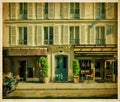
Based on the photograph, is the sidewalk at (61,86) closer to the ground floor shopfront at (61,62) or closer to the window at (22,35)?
the ground floor shopfront at (61,62)

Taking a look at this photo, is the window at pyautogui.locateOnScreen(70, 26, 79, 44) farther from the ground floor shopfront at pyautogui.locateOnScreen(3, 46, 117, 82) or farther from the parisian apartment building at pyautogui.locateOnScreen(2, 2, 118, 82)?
the ground floor shopfront at pyautogui.locateOnScreen(3, 46, 117, 82)

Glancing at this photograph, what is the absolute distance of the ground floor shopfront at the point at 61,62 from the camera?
14.4 m

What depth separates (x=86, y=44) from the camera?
14.4 metres

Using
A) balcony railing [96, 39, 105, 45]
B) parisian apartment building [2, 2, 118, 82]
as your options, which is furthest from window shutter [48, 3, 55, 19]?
balcony railing [96, 39, 105, 45]

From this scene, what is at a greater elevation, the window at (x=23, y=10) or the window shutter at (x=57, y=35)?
the window at (x=23, y=10)

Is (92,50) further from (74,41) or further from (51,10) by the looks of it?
(51,10)

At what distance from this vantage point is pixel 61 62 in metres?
14.5

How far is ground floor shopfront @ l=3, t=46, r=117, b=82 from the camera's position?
14.4 m

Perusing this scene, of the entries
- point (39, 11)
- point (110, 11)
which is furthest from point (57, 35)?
point (110, 11)

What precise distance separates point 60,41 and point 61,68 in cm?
82

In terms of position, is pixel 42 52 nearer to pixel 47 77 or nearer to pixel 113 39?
pixel 47 77

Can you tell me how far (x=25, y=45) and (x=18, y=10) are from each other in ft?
3.54

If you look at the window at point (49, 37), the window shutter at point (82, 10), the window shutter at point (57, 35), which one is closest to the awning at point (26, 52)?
the window at point (49, 37)

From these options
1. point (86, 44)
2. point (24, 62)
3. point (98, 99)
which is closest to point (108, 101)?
point (98, 99)
